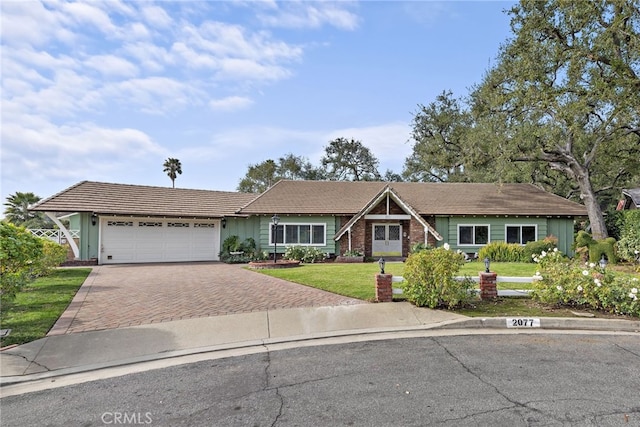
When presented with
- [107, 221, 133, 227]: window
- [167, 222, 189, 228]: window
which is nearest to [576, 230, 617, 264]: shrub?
[167, 222, 189, 228]: window

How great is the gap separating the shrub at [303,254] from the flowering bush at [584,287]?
13.0 meters

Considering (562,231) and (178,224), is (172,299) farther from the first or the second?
(562,231)

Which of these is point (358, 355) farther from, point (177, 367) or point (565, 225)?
point (565, 225)

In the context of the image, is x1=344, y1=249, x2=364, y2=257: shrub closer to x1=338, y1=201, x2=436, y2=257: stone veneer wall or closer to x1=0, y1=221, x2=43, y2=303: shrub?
x1=338, y1=201, x2=436, y2=257: stone veneer wall

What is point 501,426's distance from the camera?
3764mm

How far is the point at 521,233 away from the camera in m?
22.8

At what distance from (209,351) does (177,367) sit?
2.39ft

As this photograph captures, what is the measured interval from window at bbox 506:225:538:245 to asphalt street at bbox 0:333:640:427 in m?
17.7

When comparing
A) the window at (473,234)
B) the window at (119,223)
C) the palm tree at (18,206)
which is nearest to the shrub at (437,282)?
the window at (473,234)

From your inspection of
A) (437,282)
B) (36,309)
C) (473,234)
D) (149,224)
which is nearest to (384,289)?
(437,282)

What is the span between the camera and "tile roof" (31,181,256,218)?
64.2ft

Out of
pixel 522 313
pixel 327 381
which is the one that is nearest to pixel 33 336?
pixel 327 381

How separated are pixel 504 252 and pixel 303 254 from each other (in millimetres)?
10645

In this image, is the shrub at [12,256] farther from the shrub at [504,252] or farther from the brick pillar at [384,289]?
the shrub at [504,252]
